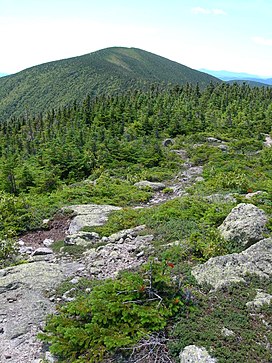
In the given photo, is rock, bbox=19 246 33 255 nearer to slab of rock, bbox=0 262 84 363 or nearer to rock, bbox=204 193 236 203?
slab of rock, bbox=0 262 84 363

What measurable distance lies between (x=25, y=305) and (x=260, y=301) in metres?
5.22

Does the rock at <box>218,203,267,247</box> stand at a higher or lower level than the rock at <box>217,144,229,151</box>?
higher

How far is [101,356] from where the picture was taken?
5.75 m

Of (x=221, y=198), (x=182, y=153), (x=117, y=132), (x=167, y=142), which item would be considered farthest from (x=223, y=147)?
(x=221, y=198)

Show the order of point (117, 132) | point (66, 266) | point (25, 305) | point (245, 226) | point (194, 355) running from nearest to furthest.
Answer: point (194, 355) → point (25, 305) → point (245, 226) → point (66, 266) → point (117, 132)

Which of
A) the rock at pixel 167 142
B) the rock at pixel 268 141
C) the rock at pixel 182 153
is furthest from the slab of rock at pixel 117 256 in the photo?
the rock at pixel 268 141

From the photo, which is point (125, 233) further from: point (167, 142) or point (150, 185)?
point (167, 142)

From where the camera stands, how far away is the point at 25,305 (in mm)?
7758

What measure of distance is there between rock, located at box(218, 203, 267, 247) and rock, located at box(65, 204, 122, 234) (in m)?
5.19

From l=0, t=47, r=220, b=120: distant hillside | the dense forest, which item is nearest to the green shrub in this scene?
the dense forest

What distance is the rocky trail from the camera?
23.1 ft

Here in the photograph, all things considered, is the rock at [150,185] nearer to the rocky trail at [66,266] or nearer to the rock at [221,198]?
the rock at [221,198]

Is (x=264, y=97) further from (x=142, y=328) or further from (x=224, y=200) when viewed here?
(x=142, y=328)

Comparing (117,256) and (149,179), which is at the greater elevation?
(117,256)
